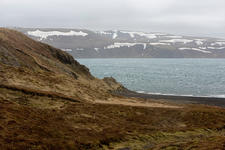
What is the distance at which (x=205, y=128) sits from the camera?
34406mm

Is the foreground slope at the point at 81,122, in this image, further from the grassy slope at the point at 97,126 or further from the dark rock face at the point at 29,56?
the dark rock face at the point at 29,56

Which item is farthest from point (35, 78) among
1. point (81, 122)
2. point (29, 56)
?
point (81, 122)

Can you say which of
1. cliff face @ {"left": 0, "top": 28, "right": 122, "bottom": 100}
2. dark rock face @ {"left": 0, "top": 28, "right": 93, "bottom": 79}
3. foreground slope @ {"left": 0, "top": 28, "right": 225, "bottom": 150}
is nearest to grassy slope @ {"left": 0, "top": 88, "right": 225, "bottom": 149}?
foreground slope @ {"left": 0, "top": 28, "right": 225, "bottom": 150}

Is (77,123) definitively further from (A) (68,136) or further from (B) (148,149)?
(B) (148,149)

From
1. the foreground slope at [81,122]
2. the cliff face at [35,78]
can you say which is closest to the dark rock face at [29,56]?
the cliff face at [35,78]

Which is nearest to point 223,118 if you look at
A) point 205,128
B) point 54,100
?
point 205,128

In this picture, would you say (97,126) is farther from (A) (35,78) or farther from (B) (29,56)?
(B) (29,56)

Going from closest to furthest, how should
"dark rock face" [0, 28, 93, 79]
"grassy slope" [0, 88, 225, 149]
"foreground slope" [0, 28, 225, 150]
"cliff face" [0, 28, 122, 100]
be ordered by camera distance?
"grassy slope" [0, 88, 225, 149] < "foreground slope" [0, 28, 225, 150] < "cliff face" [0, 28, 122, 100] < "dark rock face" [0, 28, 93, 79]

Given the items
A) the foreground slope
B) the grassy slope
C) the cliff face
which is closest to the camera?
the grassy slope

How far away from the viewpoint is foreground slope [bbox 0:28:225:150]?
23016mm

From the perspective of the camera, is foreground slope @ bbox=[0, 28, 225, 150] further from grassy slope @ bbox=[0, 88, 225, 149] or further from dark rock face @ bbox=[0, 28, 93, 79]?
dark rock face @ bbox=[0, 28, 93, 79]

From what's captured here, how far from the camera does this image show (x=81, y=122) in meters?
29.8

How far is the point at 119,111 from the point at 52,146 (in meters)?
17.1

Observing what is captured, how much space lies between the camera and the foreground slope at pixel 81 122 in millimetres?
23016
